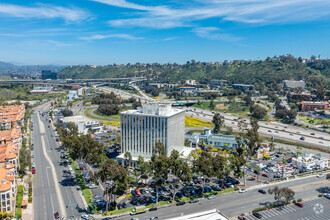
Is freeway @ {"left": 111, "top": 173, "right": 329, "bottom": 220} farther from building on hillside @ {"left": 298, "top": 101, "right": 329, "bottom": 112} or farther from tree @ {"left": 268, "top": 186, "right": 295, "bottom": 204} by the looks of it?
building on hillside @ {"left": 298, "top": 101, "right": 329, "bottom": 112}

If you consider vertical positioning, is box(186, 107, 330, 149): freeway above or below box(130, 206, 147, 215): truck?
above

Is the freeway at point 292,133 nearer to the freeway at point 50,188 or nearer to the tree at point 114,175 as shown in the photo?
the tree at point 114,175

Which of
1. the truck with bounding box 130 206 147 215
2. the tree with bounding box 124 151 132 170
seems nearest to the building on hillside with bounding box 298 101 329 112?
the tree with bounding box 124 151 132 170

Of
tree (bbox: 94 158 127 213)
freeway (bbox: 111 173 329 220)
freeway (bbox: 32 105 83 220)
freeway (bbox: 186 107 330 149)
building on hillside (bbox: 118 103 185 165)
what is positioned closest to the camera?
tree (bbox: 94 158 127 213)

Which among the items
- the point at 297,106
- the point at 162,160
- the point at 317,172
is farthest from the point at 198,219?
the point at 297,106

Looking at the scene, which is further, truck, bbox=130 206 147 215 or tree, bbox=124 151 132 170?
tree, bbox=124 151 132 170

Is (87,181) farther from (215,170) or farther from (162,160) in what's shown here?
(215,170)
